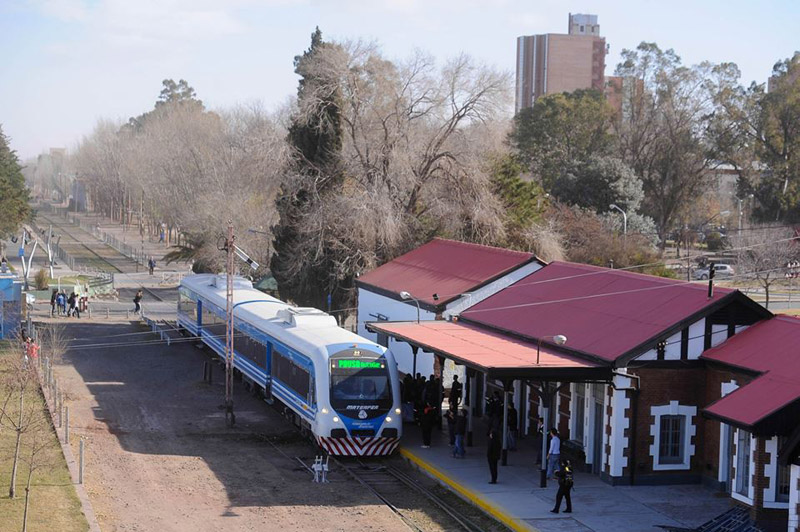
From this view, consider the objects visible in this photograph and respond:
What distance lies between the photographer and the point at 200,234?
65500 mm

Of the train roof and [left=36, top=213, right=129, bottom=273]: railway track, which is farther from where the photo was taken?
[left=36, top=213, right=129, bottom=273]: railway track

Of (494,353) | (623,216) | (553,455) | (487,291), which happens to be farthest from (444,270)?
(623,216)

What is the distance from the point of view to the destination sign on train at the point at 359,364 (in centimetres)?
2430

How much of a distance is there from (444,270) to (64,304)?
2483 centimetres

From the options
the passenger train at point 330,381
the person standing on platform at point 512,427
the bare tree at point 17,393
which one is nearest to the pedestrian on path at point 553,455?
the person standing on platform at point 512,427

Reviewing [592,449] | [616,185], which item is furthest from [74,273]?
[592,449]

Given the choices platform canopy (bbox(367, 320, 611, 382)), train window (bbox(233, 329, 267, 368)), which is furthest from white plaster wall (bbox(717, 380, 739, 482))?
train window (bbox(233, 329, 267, 368))

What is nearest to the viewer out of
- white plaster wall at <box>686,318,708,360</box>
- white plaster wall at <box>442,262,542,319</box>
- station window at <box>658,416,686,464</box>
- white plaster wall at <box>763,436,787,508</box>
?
white plaster wall at <box>763,436,787,508</box>

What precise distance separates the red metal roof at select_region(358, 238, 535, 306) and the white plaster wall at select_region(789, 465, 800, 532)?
53.6ft

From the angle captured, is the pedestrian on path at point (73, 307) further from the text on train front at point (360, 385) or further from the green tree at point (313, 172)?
the text on train front at point (360, 385)

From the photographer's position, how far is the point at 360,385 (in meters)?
24.2

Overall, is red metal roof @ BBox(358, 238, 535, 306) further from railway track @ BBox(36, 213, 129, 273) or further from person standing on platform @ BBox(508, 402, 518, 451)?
railway track @ BBox(36, 213, 129, 273)

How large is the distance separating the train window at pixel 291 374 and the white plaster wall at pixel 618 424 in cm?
781

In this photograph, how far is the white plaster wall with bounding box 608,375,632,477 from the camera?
835 inches
